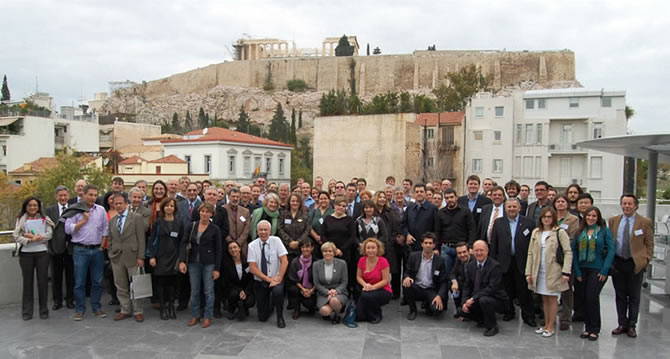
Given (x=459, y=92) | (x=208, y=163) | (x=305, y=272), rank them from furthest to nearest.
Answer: (x=459, y=92)
(x=208, y=163)
(x=305, y=272)

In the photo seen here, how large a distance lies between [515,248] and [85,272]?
17.4ft

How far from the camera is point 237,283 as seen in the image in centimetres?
617

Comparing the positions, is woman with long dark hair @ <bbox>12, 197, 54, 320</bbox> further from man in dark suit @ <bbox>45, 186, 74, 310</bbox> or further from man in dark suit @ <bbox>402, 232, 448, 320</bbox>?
man in dark suit @ <bbox>402, 232, 448, 320</bbox>

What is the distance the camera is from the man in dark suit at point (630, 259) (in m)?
5.45

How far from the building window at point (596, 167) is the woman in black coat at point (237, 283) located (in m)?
32.1

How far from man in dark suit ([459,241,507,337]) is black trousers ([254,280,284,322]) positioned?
7.18 ft

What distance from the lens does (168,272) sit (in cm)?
588

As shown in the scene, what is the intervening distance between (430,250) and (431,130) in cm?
3167

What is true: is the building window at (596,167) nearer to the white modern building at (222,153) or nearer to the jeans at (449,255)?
the white modern building at (222,153)

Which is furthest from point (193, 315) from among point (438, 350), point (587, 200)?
point (587, 200)

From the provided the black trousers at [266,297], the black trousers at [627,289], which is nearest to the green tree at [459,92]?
the black trousers at [627,289]

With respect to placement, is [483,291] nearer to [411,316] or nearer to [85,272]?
[411,316]

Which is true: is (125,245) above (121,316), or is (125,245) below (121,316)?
above

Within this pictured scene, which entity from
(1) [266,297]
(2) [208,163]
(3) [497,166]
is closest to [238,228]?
(1) [266,297]
